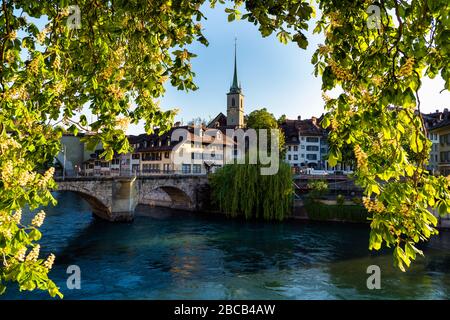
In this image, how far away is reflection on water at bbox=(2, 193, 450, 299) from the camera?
13.6 m

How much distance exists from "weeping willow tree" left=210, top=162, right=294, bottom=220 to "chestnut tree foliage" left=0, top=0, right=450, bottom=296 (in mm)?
27321

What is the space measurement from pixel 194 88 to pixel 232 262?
14933 mm

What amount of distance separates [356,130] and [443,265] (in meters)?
18.1

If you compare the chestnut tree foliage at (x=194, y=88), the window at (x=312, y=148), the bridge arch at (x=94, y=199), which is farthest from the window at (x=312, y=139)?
the chestnut tree foliage at (x=194, y=88)

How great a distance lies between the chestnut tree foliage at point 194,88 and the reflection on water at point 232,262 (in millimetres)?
10983

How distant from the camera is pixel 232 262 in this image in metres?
17.7

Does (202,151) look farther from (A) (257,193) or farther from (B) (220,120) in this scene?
(B) (220,120)

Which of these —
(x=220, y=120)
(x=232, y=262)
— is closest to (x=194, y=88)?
(x=232, y=262)

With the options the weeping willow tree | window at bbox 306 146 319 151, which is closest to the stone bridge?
the weeping willow tree

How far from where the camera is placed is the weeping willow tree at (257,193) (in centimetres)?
3069

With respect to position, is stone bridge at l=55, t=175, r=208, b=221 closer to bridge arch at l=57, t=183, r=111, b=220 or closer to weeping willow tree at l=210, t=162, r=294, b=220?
bridge arch at l=57, t=183, r=111, b=220
